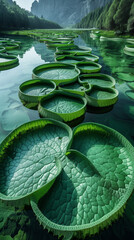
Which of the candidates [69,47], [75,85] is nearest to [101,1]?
[69,47]

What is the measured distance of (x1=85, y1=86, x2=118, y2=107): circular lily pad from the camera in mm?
3998

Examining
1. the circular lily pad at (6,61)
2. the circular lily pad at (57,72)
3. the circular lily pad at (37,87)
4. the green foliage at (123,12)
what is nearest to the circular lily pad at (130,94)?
the circular lily pad at (57,72)

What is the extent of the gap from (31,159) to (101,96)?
3155 millimetres

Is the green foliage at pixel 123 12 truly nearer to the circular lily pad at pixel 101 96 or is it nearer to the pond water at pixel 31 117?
the pond water at pixel 31 117

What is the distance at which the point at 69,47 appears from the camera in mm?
12023

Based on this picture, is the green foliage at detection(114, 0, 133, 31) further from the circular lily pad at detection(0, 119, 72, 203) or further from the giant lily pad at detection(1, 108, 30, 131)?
the circular lily pad at detection(0, 119, 72, 203)

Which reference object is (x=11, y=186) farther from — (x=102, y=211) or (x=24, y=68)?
(x=24, y=68)

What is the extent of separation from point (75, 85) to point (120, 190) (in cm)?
406

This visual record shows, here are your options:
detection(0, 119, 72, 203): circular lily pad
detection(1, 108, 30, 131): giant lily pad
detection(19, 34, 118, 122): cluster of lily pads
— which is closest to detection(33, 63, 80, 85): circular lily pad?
detection(19, 34, 118, 122): cluster of lily pads

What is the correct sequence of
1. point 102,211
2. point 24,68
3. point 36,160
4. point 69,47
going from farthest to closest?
1. point 69,47
2. point 24,68
3. point 36,160
4. point 102,211

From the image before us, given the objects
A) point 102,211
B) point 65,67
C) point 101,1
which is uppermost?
point 101,1

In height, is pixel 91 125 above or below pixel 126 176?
above

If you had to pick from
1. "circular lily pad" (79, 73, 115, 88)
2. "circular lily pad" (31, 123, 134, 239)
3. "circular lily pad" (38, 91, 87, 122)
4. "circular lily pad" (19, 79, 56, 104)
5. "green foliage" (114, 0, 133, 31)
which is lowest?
"circular lily pad" (31, 123, 134, 239)

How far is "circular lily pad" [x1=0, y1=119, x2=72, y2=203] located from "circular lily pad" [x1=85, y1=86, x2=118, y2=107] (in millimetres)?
1698
